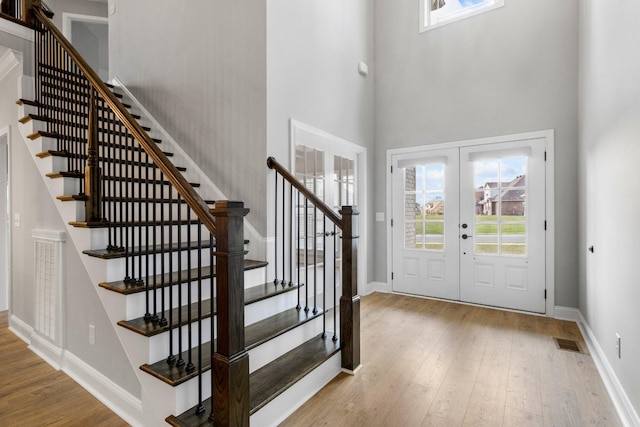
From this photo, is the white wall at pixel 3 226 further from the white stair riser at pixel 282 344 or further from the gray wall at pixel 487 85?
the gray wall at pixel 487 85

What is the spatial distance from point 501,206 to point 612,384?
→ 2.22 m

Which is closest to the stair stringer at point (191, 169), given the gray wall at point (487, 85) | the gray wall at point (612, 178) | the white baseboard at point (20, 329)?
the white baseboard at point (20, 329)

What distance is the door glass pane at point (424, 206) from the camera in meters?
4.49

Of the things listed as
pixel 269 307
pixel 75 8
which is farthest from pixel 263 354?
pixel 75 8

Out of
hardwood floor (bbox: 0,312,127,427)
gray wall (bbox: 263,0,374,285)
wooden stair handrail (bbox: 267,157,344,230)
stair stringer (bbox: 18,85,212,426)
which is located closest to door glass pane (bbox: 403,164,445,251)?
gray wall (bbox: 263,0,374,285)

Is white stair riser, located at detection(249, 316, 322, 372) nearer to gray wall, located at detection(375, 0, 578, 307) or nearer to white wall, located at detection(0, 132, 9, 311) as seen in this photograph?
gray wall, located at detection(375, 0, 578, 307)

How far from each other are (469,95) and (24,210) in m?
5.07

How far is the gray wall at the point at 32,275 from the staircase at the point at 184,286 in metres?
0.25

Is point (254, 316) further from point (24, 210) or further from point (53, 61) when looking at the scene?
point (53, 61)

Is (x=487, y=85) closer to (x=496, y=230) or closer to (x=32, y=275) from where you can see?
(x=496, y=230)

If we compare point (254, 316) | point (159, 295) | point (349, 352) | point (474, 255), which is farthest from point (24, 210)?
point (474, 255)

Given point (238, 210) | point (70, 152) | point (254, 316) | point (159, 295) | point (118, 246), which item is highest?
point (70, 152)

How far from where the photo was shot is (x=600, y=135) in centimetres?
270

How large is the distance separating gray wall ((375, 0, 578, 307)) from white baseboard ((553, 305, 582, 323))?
0.22ft
